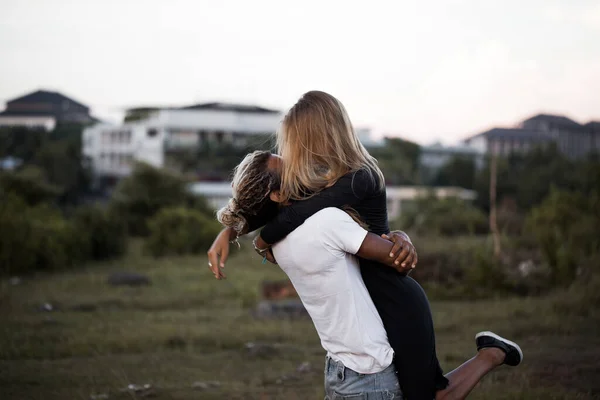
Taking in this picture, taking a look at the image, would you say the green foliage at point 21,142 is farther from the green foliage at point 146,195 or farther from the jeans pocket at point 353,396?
the jeans pocket at point 353,396

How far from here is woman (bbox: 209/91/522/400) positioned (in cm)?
272

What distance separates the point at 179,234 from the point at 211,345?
13.8 m

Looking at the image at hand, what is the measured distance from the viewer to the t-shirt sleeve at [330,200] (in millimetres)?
2721

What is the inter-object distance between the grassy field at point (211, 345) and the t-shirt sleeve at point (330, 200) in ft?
9.43

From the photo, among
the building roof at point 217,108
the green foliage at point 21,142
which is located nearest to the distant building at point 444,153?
the building roof at point 217,108

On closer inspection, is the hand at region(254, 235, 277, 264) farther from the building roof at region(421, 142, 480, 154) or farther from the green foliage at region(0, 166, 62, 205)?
the building roof at region(421, 142, 480, 154)

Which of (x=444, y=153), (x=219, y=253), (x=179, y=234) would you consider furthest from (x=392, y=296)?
(x=444, y=153)

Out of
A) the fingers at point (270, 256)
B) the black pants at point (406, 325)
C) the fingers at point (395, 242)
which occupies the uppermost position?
the fingers at point (395, 242)

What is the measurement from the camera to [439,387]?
2.86 meters

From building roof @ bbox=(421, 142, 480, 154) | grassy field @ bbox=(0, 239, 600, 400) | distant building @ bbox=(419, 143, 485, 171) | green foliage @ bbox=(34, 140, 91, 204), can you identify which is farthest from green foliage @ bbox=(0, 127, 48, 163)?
building roof @ bbox=(421, 142, 480, 154)

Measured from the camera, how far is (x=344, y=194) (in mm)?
2727

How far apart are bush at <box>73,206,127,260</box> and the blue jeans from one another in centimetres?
1692

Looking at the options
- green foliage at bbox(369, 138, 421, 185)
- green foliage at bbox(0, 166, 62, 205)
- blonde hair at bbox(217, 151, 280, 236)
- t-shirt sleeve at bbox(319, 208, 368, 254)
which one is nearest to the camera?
t-shirt sleeve at bbox(319, 208, 368, 254)

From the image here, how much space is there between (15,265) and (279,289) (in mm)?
5854
